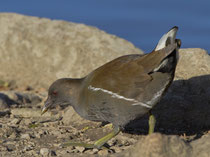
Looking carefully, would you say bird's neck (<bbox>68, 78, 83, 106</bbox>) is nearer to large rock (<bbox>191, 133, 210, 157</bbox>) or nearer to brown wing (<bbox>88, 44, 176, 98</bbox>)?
brown wing (<bbox>88, 44, 176, 98</bbox>)

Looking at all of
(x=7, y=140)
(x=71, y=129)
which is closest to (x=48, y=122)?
(x=71, y=129)

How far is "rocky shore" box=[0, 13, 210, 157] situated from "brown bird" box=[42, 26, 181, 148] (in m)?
0.62

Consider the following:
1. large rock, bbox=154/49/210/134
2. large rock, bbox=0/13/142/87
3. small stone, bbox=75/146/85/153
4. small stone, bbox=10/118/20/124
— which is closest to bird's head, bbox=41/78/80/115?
small stone, bbox=75/146/85/153

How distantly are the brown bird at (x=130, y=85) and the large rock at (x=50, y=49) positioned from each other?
6.85 meters

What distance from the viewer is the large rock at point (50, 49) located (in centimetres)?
1355

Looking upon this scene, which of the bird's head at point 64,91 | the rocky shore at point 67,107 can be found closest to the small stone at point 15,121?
the rocky shore at point 67,107

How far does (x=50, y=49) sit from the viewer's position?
46.3 ft

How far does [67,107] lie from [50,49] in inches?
191

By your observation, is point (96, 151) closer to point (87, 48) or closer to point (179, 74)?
point (179, 74)

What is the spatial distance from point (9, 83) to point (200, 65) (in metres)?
7.83

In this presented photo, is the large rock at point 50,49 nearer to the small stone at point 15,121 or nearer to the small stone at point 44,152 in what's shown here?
the small stone at point 15,121

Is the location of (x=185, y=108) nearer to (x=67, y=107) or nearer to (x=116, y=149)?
(x=116, y=149)

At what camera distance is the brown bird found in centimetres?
593

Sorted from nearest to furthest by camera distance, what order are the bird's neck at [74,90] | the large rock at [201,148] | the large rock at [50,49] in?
the large rock at [201,148]
the bird's neck at [74,90]
the large rock at [50,49]
